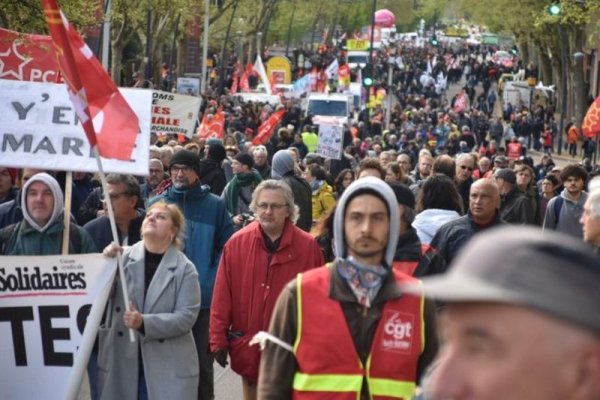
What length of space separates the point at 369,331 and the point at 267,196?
3380 millimetres

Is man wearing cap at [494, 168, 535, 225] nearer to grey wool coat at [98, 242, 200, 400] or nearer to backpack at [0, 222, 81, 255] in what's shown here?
backpack at [0, 222, 81, 255]

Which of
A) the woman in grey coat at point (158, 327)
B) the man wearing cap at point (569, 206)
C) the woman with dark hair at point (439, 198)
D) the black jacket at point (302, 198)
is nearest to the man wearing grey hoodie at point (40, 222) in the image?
the woman in grey coat at point (158, 327)

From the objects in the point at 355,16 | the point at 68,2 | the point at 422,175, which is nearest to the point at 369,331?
the point at 422,175

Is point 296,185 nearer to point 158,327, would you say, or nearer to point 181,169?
point 181,169

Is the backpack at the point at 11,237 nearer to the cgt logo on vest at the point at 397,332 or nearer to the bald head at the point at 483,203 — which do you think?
the bald head at the point at 483,203

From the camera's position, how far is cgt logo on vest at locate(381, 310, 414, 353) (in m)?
4.70

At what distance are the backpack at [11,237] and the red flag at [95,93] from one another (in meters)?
0.47

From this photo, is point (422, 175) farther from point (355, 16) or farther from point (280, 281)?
point (355, 16)

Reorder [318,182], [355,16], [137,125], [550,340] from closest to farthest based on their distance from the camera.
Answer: [550,340] < [137,125] < [318,182] < [355,16]

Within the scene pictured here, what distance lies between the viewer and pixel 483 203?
880 cm

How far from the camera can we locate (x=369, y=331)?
4.66 meters

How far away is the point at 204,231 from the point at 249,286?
1.77 metres

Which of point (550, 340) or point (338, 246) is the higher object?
point (550, 340)

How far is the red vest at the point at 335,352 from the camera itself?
181 inches
